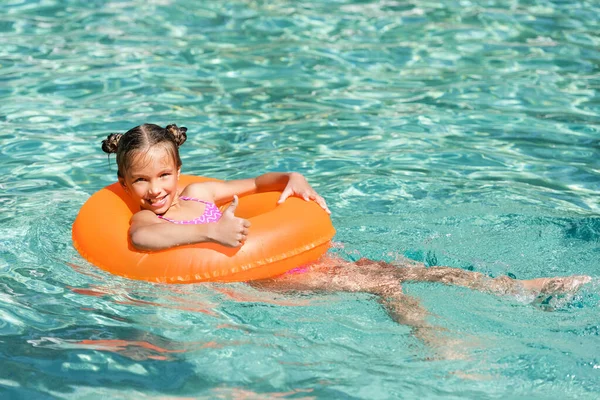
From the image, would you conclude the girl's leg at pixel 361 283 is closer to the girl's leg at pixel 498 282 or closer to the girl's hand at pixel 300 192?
the girl's leg at pixel 498 282

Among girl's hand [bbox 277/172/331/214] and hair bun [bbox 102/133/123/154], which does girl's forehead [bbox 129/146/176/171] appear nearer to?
hair bun [bbox 102/133/123/154]

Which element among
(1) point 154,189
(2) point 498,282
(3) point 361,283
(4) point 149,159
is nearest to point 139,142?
(4) point 149,159

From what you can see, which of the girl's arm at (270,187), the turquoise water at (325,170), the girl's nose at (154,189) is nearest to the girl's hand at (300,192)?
the girl's arm at (270,187)

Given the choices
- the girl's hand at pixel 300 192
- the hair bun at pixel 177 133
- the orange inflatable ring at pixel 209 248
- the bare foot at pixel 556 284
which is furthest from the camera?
the girl's hand at pixel 300 192

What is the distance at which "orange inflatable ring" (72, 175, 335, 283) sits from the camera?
441 centimetres

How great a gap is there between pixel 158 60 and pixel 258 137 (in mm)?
2220

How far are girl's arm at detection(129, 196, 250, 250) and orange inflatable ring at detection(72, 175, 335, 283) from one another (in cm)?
4

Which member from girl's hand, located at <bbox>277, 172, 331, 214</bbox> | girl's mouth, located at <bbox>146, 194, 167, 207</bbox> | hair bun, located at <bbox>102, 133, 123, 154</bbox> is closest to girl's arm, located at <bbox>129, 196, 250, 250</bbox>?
girl's mouth, located at <bbox>146, 194, 167, 207</bbox>

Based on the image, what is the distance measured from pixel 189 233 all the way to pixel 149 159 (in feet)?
1.54

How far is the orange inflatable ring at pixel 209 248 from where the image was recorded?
174 inches

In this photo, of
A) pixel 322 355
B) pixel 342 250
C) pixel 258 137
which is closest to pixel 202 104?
pixel 258 137

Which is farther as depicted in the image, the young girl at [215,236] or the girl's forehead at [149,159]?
the girl's forehead at [149,159]

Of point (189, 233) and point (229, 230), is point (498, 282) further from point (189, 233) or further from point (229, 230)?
point (189, 233)

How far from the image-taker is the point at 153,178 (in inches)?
182
